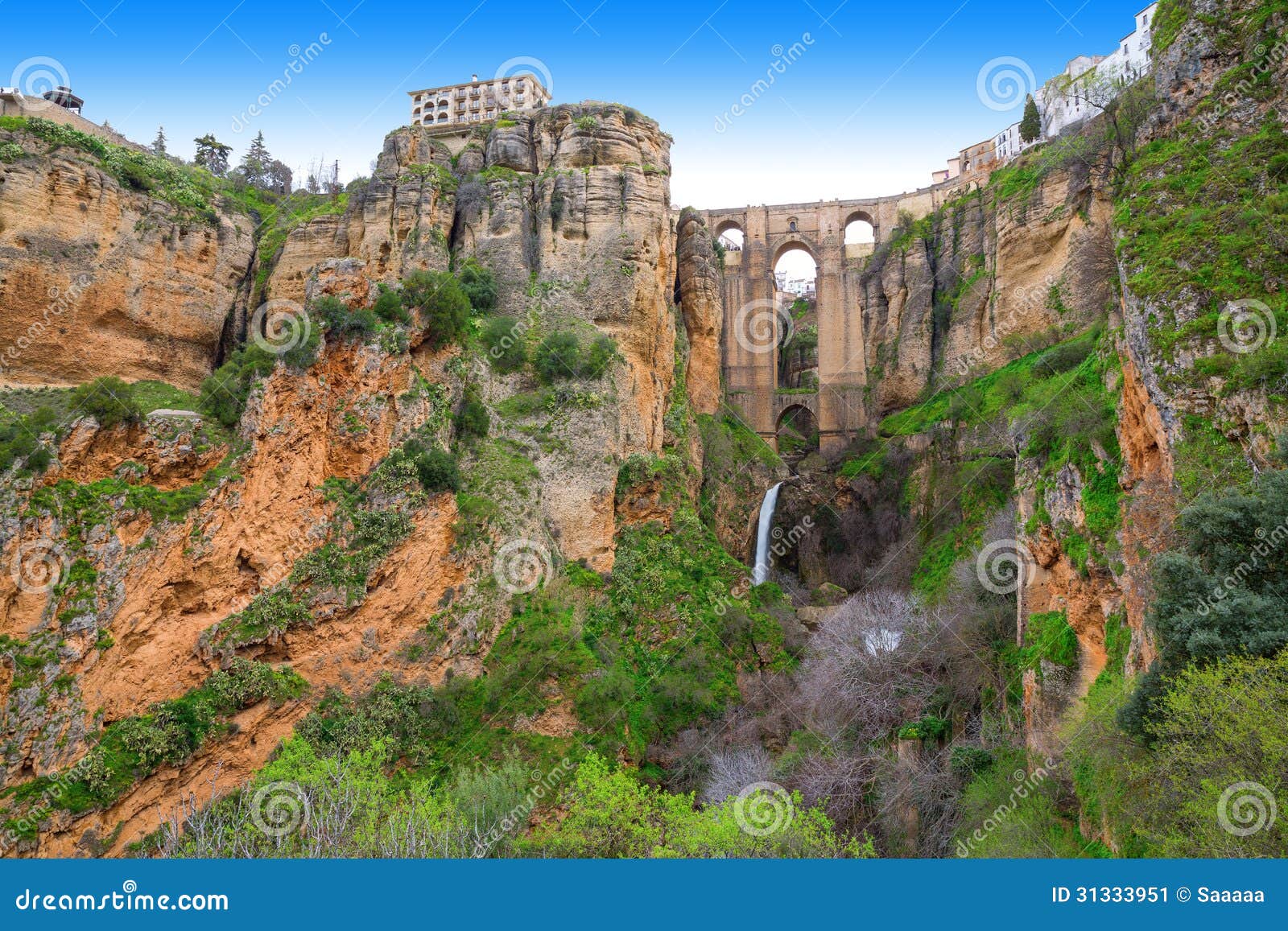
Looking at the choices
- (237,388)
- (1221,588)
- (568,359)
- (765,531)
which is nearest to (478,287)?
(568,359)

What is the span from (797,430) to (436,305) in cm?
3186

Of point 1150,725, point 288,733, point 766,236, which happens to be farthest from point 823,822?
point 766,236

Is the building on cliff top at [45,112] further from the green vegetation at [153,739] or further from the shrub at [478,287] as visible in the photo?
the green vegetation at [153,739]

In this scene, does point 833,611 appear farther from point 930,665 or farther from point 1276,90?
point 1276,90

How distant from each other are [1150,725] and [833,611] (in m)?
22.2

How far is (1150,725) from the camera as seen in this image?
14.7 m

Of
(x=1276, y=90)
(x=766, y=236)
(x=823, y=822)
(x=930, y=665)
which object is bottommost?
(x=823, y=822)

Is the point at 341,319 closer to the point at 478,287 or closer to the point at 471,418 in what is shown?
the point at 471,418

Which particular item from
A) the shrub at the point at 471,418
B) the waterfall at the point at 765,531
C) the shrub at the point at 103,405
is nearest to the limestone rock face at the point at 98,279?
the shrub at the point at 103,405

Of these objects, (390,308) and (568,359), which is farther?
(568,359)

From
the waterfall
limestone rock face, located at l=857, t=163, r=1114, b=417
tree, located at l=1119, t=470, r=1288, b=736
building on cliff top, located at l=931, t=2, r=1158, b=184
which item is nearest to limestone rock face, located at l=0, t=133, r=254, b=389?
the waterfall

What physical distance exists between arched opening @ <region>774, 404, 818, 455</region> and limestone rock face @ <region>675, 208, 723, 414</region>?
29.8 ft

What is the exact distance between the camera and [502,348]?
35.8m

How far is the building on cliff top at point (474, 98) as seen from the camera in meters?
66.6
